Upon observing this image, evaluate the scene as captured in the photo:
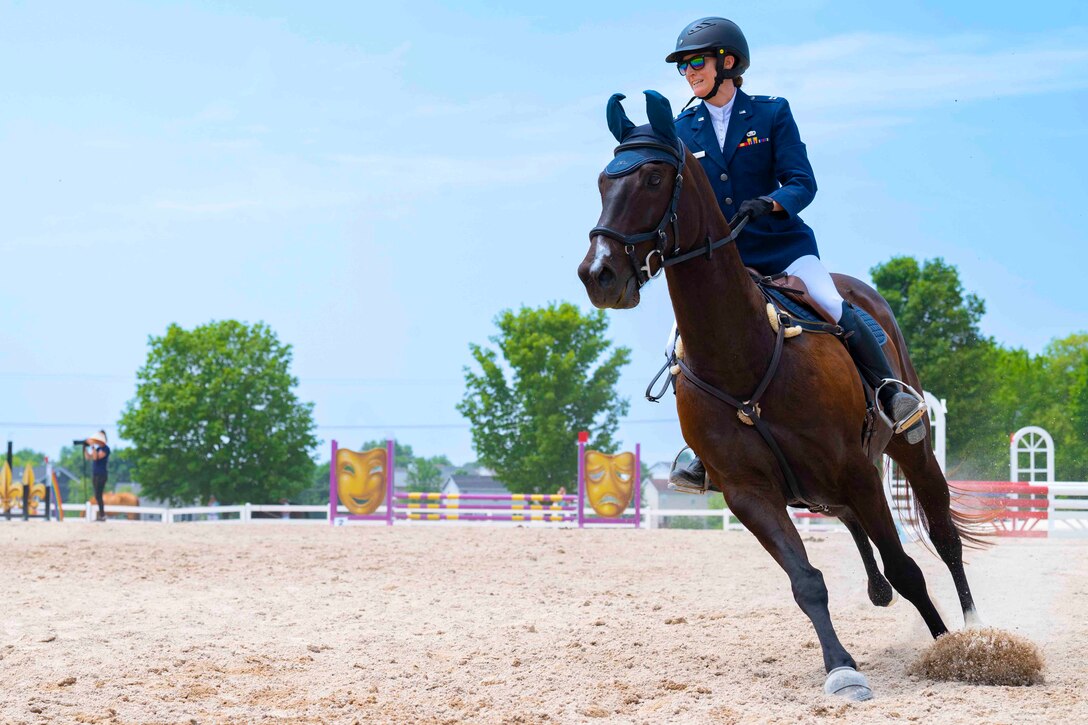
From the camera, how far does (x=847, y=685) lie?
4562 mm

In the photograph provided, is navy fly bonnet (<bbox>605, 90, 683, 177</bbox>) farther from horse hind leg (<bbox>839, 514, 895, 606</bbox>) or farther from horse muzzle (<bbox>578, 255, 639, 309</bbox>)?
horse hind leg (<bbox>839, 514, 895, 606</bbox>)

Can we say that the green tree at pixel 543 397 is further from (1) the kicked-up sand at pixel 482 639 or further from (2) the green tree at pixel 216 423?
(1) the kicked-up sand at pixel 482 639

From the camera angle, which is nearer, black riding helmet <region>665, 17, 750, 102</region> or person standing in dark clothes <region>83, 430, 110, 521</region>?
black riding helmet <region>665, 17, 750, 102</region>

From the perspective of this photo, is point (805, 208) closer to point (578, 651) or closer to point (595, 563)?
point (578, 651)

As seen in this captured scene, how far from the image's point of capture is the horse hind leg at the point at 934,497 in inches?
261

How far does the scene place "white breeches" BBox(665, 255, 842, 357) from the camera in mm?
5430

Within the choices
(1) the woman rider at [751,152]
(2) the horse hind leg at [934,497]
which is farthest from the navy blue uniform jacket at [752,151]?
(2) the horse hind leg at [934,497]

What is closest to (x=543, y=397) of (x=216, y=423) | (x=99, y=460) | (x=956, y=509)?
(x=216, y=423)

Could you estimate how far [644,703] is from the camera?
471 cm

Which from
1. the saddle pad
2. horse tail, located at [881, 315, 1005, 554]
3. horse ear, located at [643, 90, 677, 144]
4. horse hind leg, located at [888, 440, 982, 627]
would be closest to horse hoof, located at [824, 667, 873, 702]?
the saddle pad

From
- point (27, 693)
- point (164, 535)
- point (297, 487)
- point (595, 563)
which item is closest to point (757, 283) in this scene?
point (27, 693)

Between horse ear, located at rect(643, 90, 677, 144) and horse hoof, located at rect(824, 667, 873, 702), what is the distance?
2.35 meters

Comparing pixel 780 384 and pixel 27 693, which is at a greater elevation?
pixel 780 384

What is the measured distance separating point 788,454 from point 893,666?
1459 millimetres
